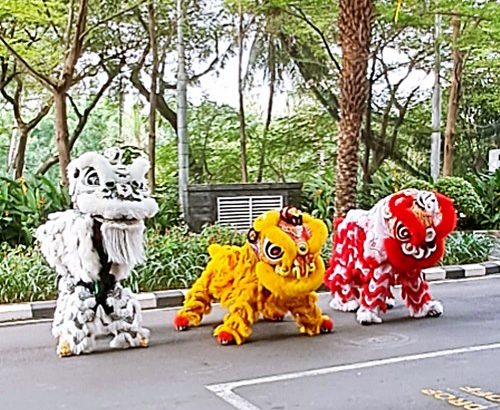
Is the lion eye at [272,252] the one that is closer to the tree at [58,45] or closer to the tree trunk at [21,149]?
the tree at [58,45]

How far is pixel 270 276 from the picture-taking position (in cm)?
578

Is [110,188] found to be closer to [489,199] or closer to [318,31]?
[489,199]

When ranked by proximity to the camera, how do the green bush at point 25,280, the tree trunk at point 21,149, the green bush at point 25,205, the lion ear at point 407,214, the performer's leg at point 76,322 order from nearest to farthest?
1. the performer's leg at point 76,322
2. the lion ear at point 407,214
3. the green bush at point 25,280
4. the green bush at point 25,205
5. the tree trunk at point 21,149

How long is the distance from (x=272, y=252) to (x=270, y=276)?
192mm

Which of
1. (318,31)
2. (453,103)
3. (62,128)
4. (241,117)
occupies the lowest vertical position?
(62,128)

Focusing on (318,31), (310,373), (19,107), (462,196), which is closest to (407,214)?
(310,373)

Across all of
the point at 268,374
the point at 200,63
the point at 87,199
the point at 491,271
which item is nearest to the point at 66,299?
the point at 87,199

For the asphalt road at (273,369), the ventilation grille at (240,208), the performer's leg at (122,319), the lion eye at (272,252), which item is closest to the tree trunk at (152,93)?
the ventilation grille at (240,208)

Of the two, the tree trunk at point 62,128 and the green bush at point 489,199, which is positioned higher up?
the tree trunk at point 62,128

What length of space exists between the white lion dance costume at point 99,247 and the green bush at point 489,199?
8.76 meters

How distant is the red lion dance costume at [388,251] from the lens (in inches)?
251

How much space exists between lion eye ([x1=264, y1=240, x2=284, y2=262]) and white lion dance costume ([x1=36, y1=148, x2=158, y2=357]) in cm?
94

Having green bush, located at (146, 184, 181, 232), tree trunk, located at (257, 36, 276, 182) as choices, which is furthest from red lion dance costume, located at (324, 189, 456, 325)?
tree trunk, located at (257, 36, 276, 182)

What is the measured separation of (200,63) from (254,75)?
126 centimetres
